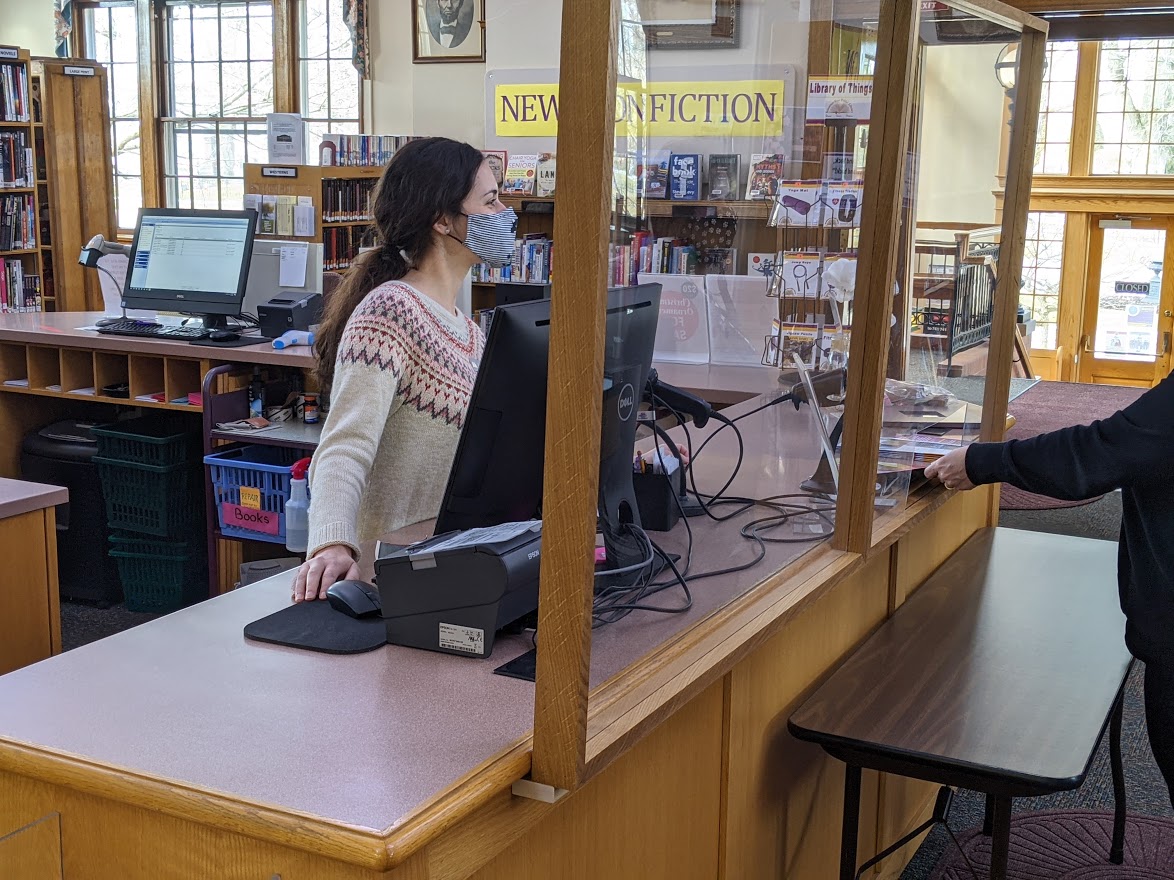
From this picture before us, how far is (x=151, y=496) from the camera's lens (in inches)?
163

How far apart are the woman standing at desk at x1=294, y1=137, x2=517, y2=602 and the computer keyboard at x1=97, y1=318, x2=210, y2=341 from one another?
2.30 meters

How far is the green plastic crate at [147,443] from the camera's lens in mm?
4090

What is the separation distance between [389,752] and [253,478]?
282 centimetres

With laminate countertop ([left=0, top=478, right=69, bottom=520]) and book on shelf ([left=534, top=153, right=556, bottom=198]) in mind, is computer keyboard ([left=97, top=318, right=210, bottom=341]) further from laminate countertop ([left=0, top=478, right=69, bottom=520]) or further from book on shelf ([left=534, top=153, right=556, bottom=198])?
book on shelf ([left=534, top=153, right=556, bottom=198])

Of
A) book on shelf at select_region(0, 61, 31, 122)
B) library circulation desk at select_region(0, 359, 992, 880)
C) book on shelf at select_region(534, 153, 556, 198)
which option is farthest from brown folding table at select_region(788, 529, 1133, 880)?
book on shelf at select_region(0, 61, 31, 122)

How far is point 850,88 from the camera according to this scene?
74.5 inches

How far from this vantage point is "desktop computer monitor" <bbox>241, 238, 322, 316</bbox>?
463 cm

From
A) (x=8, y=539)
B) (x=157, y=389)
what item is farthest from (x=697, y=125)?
(x=157, y=389)

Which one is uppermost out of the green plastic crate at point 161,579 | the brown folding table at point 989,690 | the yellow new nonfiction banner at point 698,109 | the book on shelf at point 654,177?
the yellow new nonfiction banner at point 698,109

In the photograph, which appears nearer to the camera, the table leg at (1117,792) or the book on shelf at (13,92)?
the table leg at (1117,792)

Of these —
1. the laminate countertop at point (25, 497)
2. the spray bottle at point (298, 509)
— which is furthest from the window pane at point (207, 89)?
the laminate countertop at point (25, 497)

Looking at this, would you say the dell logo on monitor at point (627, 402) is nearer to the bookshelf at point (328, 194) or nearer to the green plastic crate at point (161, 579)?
the green plastic crate at point (161, 579)

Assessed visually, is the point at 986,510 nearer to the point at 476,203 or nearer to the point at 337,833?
the point at 476,203

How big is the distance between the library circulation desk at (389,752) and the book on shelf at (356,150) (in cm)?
610
